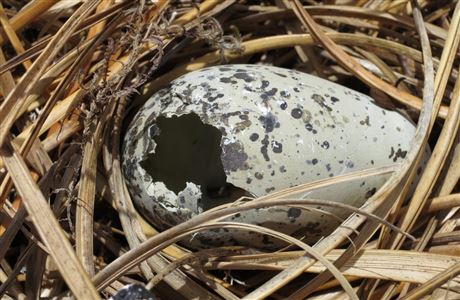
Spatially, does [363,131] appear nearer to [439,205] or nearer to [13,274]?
[439,205]

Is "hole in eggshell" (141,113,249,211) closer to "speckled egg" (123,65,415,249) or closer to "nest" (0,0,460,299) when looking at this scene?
"speckled egg" (123,65,415,249)

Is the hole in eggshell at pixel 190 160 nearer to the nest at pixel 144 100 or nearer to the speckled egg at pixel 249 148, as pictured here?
the speckled egg at pixel 249 148

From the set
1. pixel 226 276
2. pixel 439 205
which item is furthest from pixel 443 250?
pixel 226 276

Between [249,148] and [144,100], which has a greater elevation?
[144,100]

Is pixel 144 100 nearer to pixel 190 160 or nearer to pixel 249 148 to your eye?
pixel 190 160

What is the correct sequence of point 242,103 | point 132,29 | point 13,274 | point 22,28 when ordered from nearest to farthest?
point 13,274 → point 242,103 → point 132,29 → point 22,28

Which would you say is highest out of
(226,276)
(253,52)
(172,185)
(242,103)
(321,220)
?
(253,52)

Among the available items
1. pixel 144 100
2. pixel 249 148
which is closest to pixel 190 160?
pixel 249 148
